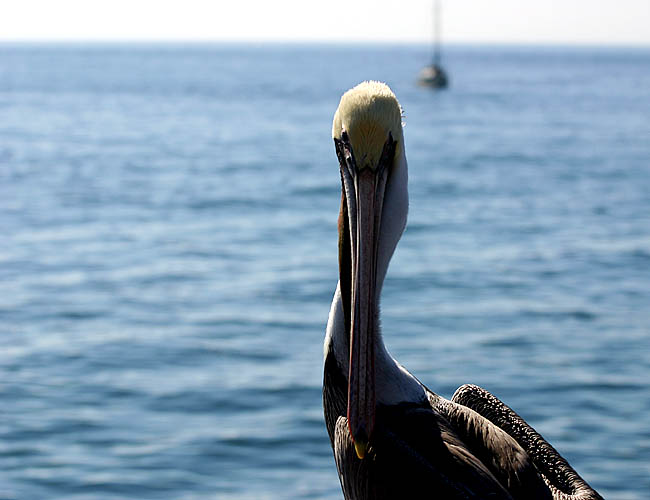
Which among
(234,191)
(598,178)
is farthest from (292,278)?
(598,178)

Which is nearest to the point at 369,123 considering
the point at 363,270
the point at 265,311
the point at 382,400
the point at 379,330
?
the point at 363,270

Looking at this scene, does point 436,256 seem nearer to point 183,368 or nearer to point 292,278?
point 292,278

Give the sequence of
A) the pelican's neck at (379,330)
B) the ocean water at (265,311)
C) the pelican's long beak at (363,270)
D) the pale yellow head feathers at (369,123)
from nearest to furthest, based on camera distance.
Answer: the pelican's long beak at (363,270) < the pale yellow head feathers at (369,123) < the pelican's neck at (379,330) < the ocean water at (265,311)

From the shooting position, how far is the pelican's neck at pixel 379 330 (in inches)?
130

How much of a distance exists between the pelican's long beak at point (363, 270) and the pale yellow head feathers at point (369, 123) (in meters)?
0.02

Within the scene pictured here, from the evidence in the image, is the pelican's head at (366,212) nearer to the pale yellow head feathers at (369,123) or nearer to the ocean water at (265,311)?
the pale yellow head feathers at (369,123)

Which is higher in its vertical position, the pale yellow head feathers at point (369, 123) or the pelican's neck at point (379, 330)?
the pale yellow head feathers at point (369, 123)

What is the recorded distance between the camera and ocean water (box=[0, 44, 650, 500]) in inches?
370

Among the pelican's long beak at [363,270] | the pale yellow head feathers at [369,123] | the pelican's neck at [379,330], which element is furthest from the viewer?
the pelican's neck at [379,330]

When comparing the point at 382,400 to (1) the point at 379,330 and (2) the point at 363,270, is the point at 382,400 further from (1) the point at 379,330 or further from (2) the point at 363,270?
(2) the point at 363,270

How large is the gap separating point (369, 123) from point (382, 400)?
3.31 ft

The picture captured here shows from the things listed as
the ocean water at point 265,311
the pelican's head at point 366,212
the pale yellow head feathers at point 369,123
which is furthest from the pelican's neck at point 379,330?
the ocean water at point 265,311

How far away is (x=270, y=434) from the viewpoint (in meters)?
9.84

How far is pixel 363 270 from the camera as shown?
3.05 m
